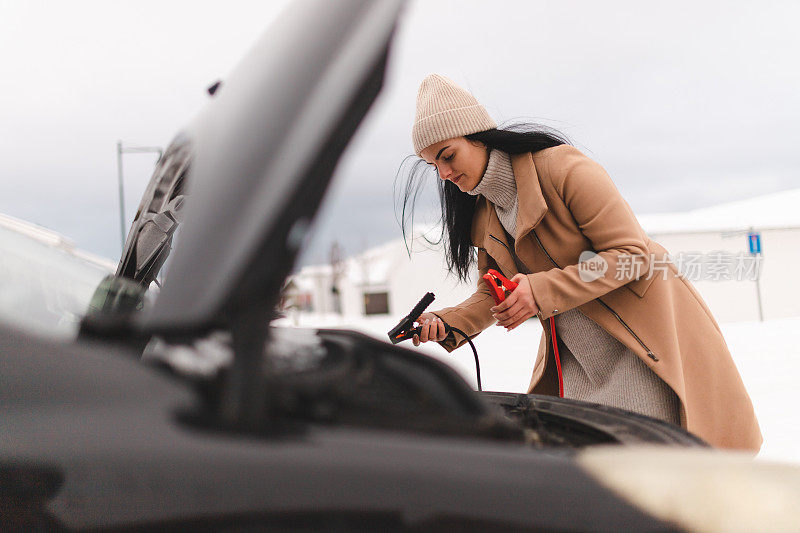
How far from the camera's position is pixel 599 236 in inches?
64.1

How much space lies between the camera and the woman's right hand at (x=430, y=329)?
1.79 meters

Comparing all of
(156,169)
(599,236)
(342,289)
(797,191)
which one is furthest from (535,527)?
(342,289)

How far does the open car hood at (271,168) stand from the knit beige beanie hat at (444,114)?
111cm

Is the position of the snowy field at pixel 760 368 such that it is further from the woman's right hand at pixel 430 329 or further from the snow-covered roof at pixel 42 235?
the snow-covered roof at pixel 42 235

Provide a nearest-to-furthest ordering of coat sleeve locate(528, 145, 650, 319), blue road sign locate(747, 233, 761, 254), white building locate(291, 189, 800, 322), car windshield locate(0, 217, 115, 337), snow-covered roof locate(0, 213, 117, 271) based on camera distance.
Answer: car windshield locate(0, 217, 115, 337)
snow-covered roof locate(0, 213, 117, 271)
coat sleeve locate(528, 145, 650, 319)
blue road sign locate(747, 233, 761, 254)
white building locate(291, 189, 800, 322)

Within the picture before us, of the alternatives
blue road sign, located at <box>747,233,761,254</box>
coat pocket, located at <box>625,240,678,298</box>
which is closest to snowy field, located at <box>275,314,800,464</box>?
coat pocket, located at <box>625,240,678,298</box>

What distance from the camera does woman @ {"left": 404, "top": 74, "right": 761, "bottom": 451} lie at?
5.24 ft

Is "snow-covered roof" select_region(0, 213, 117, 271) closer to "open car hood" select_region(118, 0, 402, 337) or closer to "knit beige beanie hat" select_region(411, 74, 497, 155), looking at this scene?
"open car hood" select_region(118, 0, 402, 337)

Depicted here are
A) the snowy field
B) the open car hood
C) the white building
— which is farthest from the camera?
the white building

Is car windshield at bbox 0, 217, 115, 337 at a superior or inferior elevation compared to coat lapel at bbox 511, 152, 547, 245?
inferior

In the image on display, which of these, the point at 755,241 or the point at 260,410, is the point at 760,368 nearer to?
the point at 260,410

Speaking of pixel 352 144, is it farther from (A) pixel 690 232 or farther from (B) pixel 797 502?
(A) pixel 690 232

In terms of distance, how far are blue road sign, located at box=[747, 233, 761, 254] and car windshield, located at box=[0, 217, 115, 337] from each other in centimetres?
1901

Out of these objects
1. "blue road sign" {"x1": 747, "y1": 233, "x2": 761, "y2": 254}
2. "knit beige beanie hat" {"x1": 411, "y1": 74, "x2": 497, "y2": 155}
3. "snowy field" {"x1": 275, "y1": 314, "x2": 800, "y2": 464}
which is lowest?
"snowy field" {"x1": 275, "y1": 314, "x2": 800, "y2": 464}
